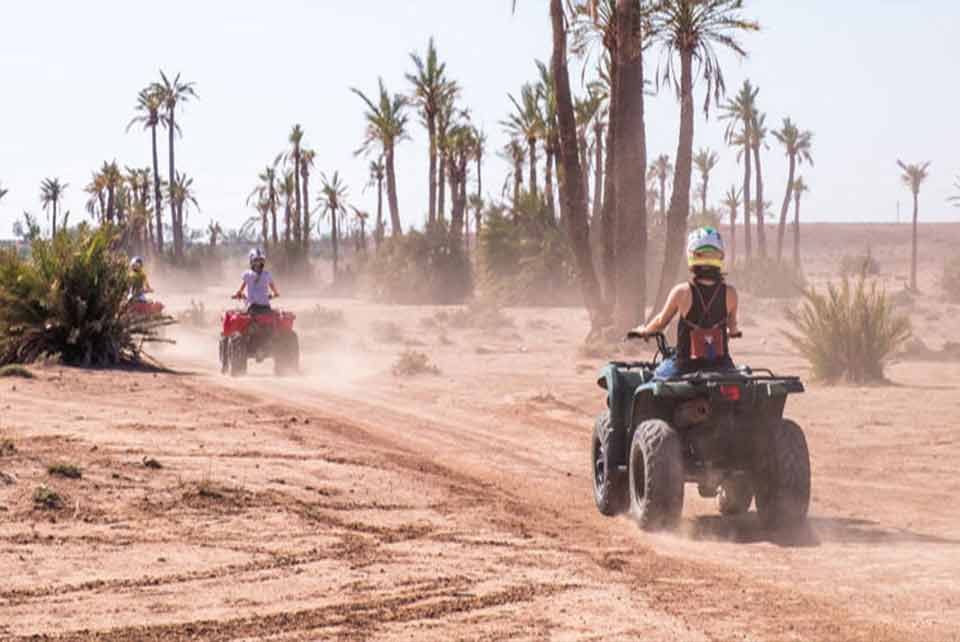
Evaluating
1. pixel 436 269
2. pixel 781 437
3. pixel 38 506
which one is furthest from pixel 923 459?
pixel 436 269

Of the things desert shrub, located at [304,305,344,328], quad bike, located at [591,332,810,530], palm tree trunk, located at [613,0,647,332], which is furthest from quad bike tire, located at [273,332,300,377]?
desert shrub, located at [304,305,344,328]

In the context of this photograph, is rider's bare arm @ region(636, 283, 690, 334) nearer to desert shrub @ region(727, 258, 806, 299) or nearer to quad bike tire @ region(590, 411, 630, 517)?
quad bike tire @ region(590, 411, 630, 517)

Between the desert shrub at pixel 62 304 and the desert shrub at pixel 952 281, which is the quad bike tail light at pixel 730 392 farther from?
the desert shrub at pixel 952 281

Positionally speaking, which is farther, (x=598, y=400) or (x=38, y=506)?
(x=598, y=400)

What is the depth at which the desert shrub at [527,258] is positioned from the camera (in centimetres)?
5353

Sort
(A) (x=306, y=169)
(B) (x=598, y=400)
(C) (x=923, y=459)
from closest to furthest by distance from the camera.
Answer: (C) (x=923, y=459), (B) (x=598, y=400), (A) (x=306, y=169)

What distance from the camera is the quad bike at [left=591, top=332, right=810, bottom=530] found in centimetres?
878

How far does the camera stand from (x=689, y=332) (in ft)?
30.1

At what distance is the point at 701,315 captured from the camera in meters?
9.16

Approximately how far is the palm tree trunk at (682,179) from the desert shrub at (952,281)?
33428 millimetres

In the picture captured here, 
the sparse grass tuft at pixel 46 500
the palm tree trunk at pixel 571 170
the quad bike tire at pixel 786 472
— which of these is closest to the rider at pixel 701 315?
the quad bike tire at pixel 786 472

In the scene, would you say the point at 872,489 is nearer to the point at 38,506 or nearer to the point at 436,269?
the point at 38,506

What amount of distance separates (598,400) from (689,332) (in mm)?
9779

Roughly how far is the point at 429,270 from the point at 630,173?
33.2 m
